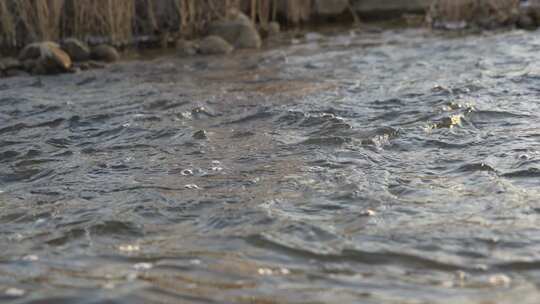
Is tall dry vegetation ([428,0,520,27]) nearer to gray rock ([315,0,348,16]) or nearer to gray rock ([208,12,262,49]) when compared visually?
gray rock ([315,0,348,16])

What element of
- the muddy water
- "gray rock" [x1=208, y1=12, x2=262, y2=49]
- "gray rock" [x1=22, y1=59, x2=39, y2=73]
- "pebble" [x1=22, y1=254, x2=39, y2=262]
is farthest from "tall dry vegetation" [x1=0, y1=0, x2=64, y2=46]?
"pebble" [x1=22, y1=254, x2=39, y2=262]

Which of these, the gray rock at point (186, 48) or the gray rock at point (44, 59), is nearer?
the gray rock at point (44, 59)

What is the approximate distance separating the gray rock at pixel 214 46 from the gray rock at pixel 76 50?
145 cm

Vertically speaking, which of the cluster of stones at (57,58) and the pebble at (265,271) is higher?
the pebble at (265,271)

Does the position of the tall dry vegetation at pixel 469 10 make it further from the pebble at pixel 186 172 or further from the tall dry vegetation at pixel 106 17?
the pebble at pixel 186 172

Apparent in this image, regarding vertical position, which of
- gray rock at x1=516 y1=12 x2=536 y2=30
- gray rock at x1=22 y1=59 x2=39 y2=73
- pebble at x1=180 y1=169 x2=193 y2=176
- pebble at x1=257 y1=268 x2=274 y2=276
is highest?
gray rock at x1=516 y1=12 x2=536 y2=30

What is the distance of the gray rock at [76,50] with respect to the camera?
33.6 feet

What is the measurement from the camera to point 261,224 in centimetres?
378

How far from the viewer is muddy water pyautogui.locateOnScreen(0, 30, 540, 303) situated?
3.15 metres

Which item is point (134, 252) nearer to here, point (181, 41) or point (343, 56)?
point (343, 56)

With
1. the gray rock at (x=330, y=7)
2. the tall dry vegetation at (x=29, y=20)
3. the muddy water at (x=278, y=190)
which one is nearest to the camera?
the muddy water at (x=278, y=190)

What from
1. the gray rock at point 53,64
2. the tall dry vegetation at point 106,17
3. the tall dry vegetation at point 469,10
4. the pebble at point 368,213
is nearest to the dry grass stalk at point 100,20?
the tall dry vegetation at point 106,17

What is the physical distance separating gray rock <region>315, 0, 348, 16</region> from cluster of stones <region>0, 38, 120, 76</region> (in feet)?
13.2

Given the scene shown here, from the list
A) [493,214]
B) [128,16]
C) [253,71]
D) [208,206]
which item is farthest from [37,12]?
[493,214]
